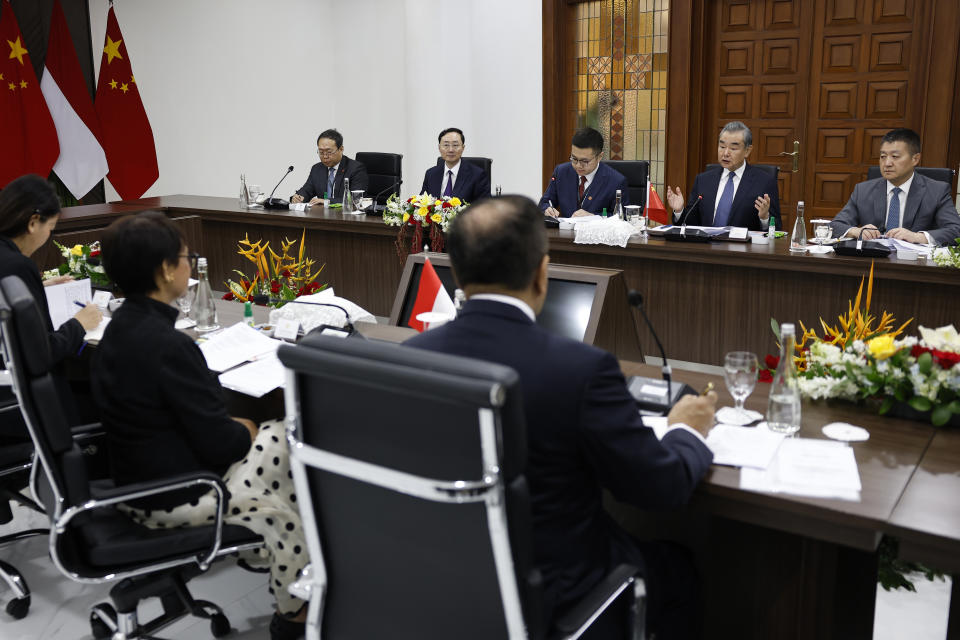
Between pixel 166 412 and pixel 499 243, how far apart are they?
0.94 meters

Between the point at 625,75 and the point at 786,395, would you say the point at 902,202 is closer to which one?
the point at 786,395

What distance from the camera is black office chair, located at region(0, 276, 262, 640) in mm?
1747

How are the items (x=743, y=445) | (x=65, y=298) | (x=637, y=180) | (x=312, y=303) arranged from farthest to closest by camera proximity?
1. (x=637, y=180)
2. (x=65, y=298)
3. (x=312, y=303)
4. (x=743, y=445)

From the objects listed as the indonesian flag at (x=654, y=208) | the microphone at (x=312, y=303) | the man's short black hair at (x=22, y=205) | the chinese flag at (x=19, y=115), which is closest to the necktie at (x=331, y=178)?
the chinese flag at (x=19, y=115)

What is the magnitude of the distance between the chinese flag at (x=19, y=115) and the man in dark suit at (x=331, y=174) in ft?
Result: 6.84

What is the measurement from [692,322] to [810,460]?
2609 mm

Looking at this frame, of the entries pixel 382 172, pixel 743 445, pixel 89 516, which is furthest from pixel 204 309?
pixel 382 172

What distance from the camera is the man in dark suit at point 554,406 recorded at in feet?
4.49

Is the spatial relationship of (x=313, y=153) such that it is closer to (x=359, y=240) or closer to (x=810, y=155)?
(x=359, y=240)

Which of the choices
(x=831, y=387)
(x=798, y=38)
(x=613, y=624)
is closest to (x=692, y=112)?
(x=798, y=38)

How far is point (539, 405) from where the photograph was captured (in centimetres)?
137

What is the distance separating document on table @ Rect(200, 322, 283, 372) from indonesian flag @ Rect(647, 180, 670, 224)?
266 centimetres

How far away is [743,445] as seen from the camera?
1.77 m

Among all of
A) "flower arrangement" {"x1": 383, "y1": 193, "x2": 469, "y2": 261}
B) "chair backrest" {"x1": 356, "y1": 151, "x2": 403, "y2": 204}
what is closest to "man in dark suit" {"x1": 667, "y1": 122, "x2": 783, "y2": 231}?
"flower arrangement" {"x1": 383, "y1": 193, "x2": 469, "y2": 261}
